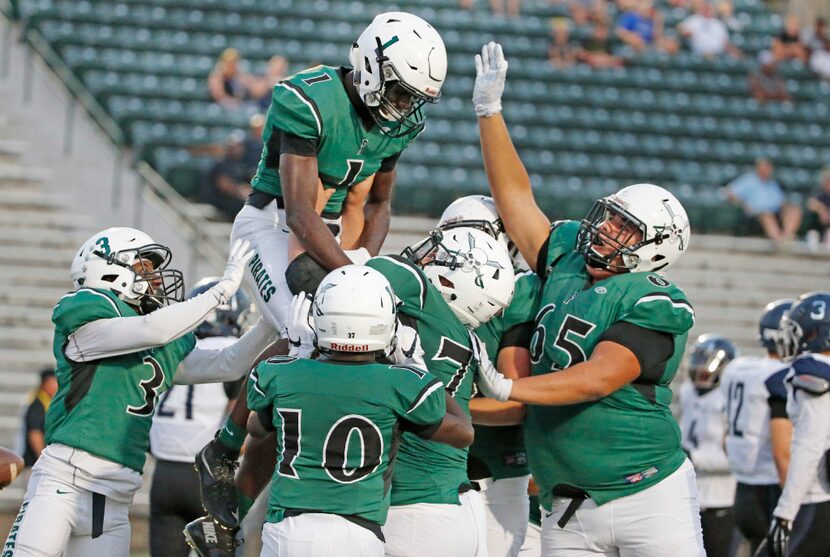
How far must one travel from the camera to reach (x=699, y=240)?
571 inches

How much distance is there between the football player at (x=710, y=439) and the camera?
28.7ft

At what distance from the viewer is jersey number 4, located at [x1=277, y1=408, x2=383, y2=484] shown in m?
4.54

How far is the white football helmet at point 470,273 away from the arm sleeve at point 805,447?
253 cm

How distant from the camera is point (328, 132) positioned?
5305 millimetres

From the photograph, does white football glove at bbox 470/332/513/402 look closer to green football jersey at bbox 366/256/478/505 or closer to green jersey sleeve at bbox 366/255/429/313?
green football jersey at bbox 366/256/478/505

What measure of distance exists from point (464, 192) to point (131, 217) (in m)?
3.38

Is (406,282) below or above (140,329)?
above

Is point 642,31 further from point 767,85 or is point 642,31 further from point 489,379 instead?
point 489,379

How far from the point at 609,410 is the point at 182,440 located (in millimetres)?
3205

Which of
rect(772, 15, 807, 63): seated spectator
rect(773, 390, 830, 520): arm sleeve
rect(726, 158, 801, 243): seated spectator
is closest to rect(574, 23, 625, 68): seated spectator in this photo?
rect(772, 15, 807, 63): seated spectator

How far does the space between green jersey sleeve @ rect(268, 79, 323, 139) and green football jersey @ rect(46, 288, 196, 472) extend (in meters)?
1.14

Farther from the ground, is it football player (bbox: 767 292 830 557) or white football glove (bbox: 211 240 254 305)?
white football glove (bbox: 211 240 254 305)

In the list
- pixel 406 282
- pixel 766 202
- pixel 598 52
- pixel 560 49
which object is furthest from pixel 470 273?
pixel 598 52

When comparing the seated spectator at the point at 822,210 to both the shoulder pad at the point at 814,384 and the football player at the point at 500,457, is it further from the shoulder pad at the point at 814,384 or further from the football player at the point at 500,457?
the football player at the point at 500,457
